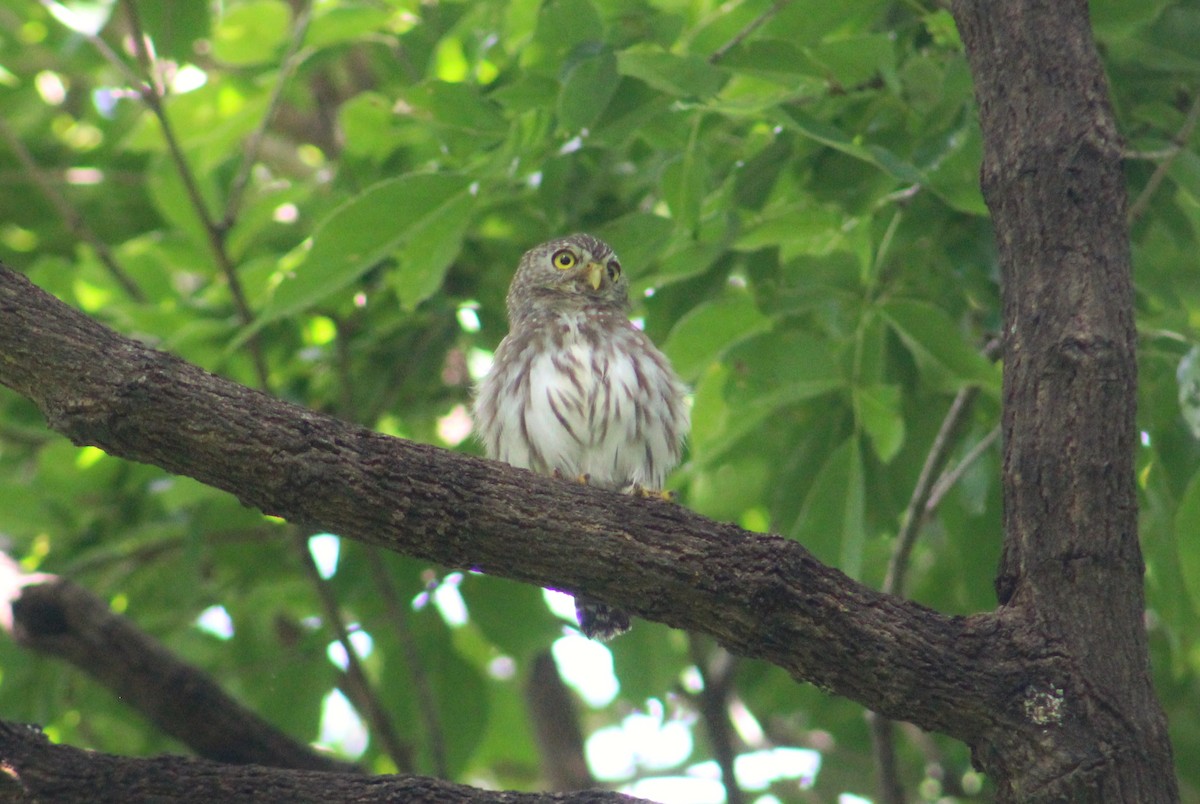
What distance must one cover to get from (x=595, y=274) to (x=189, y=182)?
1.53 m

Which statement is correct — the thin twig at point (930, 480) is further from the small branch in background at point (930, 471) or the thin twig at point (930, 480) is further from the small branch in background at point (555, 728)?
the small branch in background at point (555, 728)

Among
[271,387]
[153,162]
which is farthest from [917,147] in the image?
[153,162]

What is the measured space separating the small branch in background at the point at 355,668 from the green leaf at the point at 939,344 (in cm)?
238

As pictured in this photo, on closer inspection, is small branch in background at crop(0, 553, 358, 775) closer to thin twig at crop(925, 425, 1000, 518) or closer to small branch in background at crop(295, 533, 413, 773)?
small branch in background at crop(295, 533, 413, 773)

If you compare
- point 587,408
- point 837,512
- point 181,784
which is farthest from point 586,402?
point 181,784

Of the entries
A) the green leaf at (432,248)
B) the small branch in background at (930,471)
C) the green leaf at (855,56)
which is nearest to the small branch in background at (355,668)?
the green leaf at (432,248)

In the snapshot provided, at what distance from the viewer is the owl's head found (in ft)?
17.8

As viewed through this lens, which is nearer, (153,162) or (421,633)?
(421,633)

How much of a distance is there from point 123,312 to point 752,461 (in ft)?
7.66

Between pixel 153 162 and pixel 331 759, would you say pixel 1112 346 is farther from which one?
pixel 153 162

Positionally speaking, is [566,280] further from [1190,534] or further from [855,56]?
[1190,534]

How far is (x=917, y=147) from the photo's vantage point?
158 inches

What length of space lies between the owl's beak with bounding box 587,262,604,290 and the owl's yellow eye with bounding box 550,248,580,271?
0.08 meters

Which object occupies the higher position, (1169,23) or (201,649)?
(1169,23)
